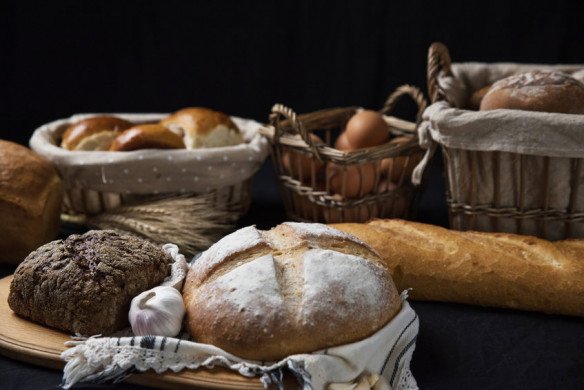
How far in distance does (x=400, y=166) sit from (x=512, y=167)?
15.9 inches

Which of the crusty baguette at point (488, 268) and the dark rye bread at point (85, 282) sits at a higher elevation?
the dark rye bread at point (85, 282)

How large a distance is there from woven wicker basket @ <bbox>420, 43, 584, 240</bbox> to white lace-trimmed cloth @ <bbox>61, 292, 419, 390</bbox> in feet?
2.54

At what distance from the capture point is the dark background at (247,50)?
115 inches

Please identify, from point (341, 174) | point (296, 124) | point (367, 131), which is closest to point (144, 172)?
point (296, 124)

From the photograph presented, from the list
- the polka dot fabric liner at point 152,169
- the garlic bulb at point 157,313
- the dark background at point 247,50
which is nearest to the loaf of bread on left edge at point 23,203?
the polka dot fabric liner at point 152,169

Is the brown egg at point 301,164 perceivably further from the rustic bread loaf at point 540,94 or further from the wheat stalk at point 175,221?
the rustic bread loaf at point 540,94

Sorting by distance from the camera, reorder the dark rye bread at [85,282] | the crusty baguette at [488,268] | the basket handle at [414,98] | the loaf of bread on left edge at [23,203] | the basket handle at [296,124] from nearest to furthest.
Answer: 1. the dark rye bread at [85,282]
2. the crusty baguette at [488,268]
3. the loaf of bread on left edge at [23,203]
4. the basket handle at [296,124]
5. the basket handle at [414,98]

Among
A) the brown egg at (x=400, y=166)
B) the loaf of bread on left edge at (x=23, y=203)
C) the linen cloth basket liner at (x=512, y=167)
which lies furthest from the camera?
the brown egg at (x=400, y=166)

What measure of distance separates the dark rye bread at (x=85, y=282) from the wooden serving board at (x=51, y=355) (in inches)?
1.0

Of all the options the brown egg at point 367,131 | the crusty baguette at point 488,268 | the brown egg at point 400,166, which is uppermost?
the brown egg at point 367,131

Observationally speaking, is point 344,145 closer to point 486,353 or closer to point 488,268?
point 488,268

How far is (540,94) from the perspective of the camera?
78.6 inches

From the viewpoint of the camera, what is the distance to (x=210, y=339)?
1416 mm

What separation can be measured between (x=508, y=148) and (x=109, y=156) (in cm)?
112
